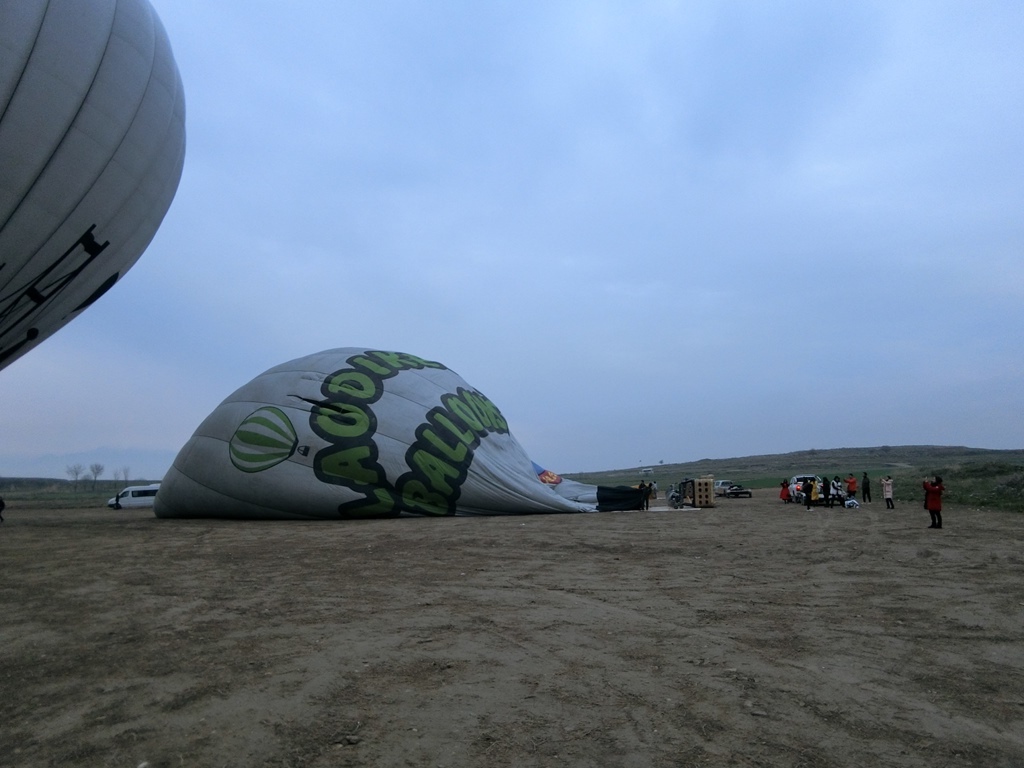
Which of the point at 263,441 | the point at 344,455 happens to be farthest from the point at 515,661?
the point at 263,441

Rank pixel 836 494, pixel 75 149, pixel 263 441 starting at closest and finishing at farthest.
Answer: pixel 75 149, pixel 263 441, pixel 836 494

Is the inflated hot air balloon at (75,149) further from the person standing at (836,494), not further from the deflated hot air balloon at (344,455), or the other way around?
the person standing at (836,494)

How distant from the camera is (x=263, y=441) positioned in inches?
578

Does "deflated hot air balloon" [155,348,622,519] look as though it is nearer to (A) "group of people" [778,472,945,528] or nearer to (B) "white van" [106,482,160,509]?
(A) "group of people" [778,472,945,528]

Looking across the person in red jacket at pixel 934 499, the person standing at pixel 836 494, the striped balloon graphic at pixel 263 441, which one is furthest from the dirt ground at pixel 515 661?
the person standing at pixel 836 494

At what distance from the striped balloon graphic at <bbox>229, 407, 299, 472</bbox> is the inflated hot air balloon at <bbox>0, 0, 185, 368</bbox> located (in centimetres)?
419

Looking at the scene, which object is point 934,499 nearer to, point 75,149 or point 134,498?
point 75,149

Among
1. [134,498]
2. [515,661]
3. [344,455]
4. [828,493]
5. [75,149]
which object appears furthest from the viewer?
[134,498]

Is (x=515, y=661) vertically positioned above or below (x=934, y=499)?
below

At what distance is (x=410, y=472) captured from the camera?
14.6 meters

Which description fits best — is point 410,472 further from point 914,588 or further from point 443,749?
point 443,749

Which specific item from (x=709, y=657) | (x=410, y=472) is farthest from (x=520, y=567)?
(x=410, y=472)

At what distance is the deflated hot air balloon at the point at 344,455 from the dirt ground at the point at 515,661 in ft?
19.0

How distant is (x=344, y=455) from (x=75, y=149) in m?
7.35
